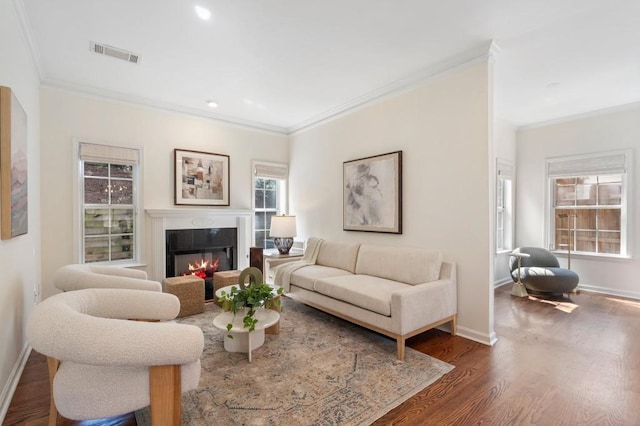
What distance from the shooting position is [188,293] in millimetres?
3746

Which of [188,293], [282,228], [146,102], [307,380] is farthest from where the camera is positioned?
[282,228]

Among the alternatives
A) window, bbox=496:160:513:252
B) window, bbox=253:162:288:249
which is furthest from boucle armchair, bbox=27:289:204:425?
window, bbox=496:160:513:252

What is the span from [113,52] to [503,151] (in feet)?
18.2

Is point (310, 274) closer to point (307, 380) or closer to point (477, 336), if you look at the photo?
point (307, 380)

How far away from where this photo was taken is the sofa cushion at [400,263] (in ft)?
10.4

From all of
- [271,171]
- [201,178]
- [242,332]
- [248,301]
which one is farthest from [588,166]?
[201,178]

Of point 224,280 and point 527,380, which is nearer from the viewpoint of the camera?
point 527,380

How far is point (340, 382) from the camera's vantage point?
2.26m

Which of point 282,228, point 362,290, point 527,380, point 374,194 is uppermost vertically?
point 374,194

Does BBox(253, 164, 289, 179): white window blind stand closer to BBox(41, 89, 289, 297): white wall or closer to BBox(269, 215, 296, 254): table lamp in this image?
BBox(41, 89, 289, 297): white wall

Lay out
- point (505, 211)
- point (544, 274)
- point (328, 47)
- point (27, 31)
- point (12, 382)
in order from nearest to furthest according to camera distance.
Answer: point (12, 382), point (27, 31), point (328, 47), point (544, 274), point (505, 211)

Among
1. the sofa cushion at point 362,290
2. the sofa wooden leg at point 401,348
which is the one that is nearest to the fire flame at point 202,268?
the sofa cushion at point 362,290

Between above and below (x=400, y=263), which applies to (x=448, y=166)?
above

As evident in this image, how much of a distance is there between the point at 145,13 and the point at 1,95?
1.17 metres
